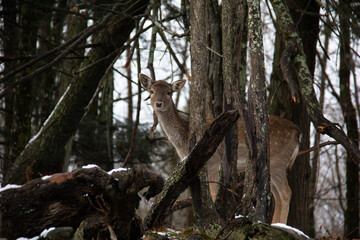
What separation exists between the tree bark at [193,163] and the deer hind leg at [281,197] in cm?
382

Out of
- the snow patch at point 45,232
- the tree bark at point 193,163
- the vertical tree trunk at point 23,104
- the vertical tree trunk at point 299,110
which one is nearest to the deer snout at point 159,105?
the vertical tree trunk at point 299,110

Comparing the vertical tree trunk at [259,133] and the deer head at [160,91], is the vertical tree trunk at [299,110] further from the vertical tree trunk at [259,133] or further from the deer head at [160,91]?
the vertical tree trunk at [259,133]

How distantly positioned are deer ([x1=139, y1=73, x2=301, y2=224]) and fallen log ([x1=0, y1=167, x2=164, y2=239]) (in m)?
3.97

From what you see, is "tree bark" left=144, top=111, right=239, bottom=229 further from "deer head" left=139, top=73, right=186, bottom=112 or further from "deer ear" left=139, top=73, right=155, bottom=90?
"deer ear" left=139, top=73, right=155, bottom=90

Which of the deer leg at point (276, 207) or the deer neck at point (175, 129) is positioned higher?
the deer neck at point (175, 129)

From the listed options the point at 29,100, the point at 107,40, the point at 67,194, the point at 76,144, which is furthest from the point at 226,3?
the point at 76,144

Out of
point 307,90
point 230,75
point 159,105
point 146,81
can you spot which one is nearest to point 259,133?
point 307,90

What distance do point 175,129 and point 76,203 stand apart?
465 cm

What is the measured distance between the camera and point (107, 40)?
8.44m

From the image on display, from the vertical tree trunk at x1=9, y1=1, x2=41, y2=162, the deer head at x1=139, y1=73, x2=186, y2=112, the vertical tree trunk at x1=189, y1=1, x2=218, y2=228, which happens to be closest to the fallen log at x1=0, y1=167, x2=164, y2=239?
the vertical tree trunk at x1=189, y1=1, x2=218, y2=228

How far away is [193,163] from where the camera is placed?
4070 millimetres

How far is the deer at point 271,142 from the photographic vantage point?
760 centimetres

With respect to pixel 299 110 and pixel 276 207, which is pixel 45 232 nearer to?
pixel 276 207

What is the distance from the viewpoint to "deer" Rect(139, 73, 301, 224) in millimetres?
7602
